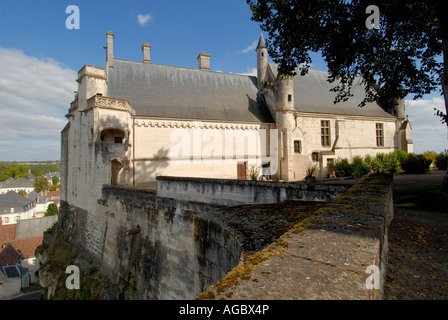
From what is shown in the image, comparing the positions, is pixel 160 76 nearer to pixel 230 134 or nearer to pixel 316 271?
pixel 230 134

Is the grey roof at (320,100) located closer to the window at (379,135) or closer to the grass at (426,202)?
the window at (379,135)

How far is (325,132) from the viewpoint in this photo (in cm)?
2255

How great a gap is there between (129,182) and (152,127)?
4.35 meters

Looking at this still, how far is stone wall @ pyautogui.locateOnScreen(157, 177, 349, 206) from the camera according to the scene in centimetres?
511

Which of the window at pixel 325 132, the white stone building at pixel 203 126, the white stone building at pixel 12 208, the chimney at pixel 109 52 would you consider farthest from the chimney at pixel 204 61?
the white stone building at pixel 12 208

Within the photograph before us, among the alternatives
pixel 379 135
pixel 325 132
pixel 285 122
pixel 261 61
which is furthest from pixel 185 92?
pixel 379 135

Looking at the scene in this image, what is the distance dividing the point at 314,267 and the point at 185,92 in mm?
20816

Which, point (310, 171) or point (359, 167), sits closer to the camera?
point (310, 171)

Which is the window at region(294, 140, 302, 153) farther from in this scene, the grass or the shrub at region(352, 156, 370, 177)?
the grass

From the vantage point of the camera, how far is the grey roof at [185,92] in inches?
723

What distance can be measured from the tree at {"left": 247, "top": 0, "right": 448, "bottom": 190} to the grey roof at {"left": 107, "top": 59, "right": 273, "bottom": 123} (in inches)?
409
